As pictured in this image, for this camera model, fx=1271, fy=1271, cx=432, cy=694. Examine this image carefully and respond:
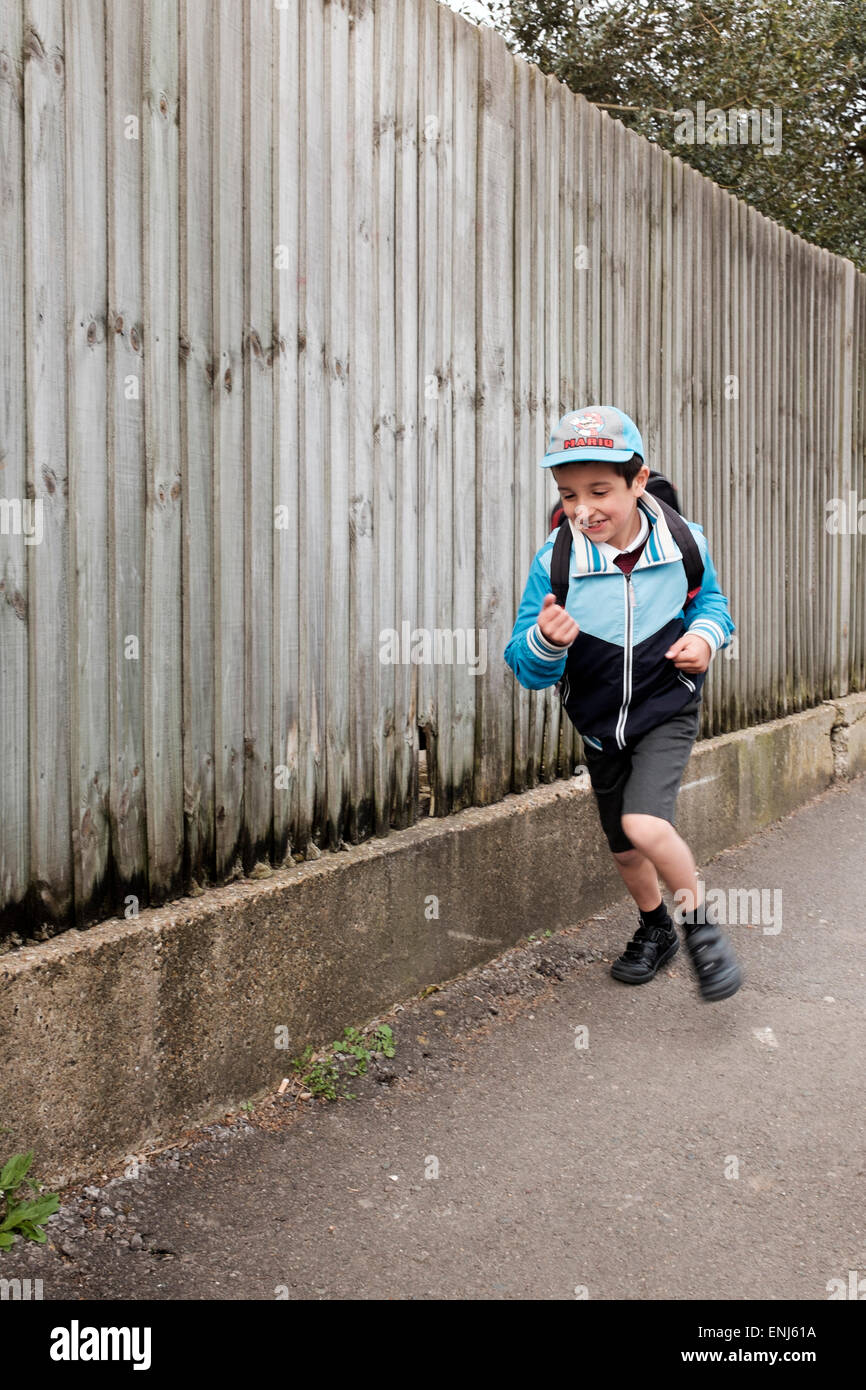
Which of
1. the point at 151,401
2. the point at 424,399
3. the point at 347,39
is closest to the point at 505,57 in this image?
Answer: the point at 347,39

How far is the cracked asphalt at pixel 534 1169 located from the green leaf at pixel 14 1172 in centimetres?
13

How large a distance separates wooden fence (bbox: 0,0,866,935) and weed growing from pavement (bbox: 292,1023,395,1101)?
1.80ft

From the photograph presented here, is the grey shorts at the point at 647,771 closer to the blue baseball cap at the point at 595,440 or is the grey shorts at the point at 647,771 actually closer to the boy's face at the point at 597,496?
the boy's face at the point at 597,496

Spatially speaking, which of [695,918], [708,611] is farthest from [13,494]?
[695,918]

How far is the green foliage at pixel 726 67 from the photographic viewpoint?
32.8 feet

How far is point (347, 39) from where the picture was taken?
3615 mm

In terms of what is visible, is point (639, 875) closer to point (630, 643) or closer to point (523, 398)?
point (630, 643)

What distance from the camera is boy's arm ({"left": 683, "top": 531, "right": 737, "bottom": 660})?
3.77m

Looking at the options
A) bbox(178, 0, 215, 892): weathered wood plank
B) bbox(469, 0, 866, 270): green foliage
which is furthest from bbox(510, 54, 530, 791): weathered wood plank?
bbox(469, 0, 866, 270): green foliage

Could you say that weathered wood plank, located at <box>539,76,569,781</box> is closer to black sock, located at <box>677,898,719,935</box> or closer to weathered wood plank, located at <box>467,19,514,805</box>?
weathered wood plank, located at <box>467,19,514,805</box>

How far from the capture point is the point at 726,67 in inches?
392

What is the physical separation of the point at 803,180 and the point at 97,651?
32.7 feet

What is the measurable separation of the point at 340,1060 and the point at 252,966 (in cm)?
47

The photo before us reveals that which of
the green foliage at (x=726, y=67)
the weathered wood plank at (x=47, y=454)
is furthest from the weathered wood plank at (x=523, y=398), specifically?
the green foliage at (x=726, y=67)
